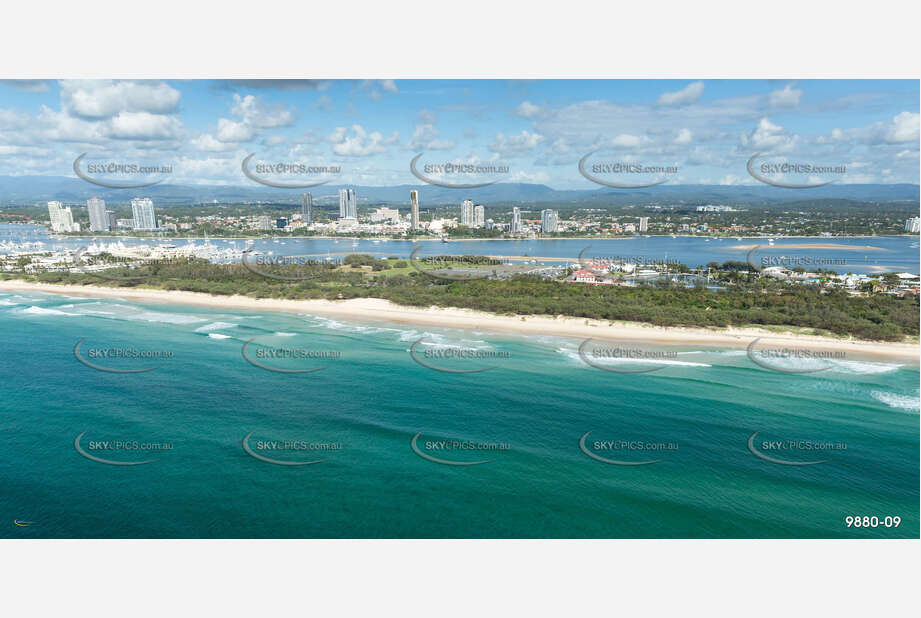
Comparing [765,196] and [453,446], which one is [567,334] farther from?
[765,196]

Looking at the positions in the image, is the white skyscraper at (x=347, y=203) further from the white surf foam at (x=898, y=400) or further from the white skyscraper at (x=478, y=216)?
the white surf foam at (x=898, y=400)

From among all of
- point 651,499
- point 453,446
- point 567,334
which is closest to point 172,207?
point 567,334

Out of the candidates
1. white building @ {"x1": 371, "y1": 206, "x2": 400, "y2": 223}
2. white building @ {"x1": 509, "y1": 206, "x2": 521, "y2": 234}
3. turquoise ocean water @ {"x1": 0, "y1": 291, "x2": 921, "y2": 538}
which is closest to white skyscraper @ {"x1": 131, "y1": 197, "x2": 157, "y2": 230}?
white building @ {"x1": 371, "y1": 206, "x2": 400, "y2": 223}

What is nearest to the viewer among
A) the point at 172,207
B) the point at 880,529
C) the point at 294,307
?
the point at 880,529

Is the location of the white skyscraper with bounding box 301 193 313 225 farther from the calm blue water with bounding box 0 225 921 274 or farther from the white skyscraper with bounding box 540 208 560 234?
the white skyscraper with bounding box 540 208 560 234

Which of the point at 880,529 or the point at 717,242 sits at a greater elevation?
the point at 717,242

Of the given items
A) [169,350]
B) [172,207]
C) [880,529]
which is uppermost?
[172,207]

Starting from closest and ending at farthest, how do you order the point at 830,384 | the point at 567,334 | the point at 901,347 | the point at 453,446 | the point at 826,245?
the point at 453,446 < the point at 830,384 < the point at 901,347 < the point at 567,334 < the point at 826,245

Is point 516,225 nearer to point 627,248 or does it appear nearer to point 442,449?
point 627,248
